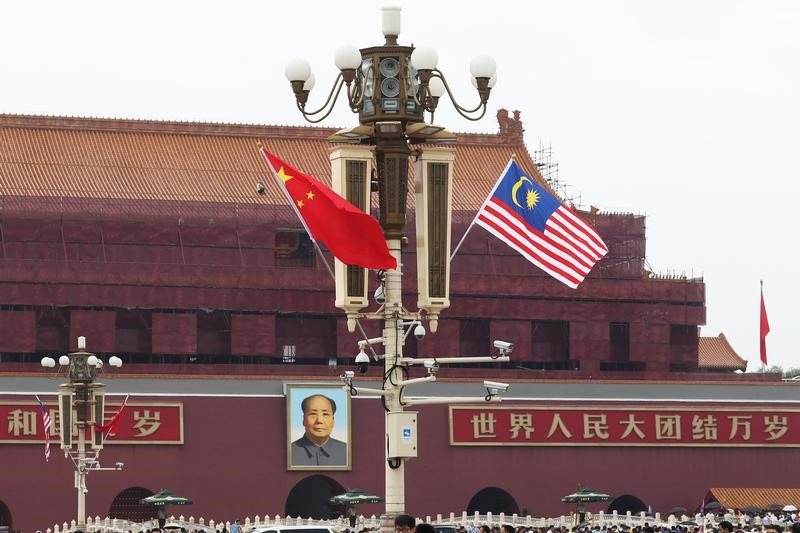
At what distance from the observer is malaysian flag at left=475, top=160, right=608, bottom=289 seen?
2822 centimetres

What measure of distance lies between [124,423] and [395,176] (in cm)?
2869

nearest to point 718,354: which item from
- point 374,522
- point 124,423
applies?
point 124,423

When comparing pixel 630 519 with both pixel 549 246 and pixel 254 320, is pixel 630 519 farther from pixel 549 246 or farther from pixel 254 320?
pixel 549 246

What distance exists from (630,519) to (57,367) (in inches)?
678

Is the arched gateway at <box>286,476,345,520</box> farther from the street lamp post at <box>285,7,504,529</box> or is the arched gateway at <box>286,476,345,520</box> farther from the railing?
the street lamp post at <box>285,7,504,529</box>

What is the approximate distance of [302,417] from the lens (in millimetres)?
54188

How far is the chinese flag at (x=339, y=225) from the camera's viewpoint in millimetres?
24328

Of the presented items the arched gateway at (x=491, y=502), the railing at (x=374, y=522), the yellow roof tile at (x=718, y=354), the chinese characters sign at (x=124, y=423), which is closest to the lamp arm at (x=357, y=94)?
the railing at (x=374, y=522)

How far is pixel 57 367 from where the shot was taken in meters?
54.4

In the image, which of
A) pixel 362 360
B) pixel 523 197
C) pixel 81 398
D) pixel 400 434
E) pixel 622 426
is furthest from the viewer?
pixel 622 426

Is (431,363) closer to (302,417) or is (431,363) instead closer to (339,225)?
(339,225)

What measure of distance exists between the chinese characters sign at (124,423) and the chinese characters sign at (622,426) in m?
8.33

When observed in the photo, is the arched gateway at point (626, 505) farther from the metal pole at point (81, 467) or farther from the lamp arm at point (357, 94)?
the lamp arm at point (357, 94)

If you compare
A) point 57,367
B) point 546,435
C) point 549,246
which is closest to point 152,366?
point 57,367
